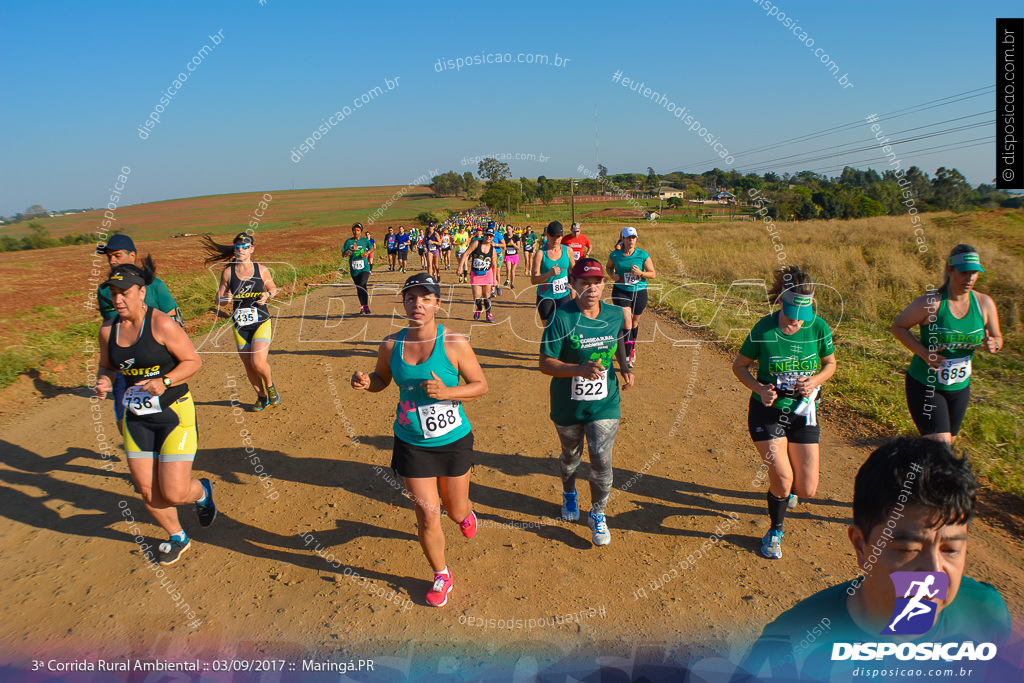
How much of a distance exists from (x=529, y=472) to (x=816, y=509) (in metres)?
2.86

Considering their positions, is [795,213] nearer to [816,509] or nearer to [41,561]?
[816,509]

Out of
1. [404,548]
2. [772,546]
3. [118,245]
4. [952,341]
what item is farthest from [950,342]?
[118,245]

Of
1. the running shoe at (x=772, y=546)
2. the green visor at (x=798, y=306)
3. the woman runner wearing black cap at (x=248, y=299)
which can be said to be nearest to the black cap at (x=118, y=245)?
the woman runner wearing black cap at (x=248, y=299)

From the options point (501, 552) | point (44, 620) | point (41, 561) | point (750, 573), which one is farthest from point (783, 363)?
Result: point (41, 561)

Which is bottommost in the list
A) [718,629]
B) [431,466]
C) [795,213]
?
[718,629]

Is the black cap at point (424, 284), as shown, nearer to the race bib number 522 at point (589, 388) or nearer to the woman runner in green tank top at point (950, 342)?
the race bib number 522 at point (589, 388)

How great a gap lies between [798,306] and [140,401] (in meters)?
5.09

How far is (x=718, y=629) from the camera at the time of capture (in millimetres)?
3607

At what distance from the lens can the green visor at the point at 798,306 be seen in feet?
13.3

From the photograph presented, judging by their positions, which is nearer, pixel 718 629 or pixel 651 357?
pixel 718 629

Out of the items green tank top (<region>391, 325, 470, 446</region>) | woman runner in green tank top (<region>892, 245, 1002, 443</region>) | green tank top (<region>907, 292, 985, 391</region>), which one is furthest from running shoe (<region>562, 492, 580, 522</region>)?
green tank top (<region>907, 292, 985, 391</region>)

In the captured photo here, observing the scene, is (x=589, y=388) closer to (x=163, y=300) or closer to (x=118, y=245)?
(x=163, y=300)

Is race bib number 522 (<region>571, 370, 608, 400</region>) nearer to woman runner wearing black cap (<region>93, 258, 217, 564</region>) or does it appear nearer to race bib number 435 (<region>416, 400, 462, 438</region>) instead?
race bib number 435 (<region>416, 400, 462, 438</region>)

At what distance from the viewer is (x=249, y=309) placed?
7.07m
